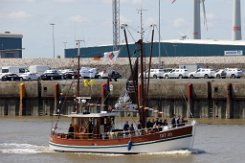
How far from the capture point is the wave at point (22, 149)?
53000mm

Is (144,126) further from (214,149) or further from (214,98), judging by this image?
(214,98)

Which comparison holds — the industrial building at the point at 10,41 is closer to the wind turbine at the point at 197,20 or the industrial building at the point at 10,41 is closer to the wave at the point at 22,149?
the wind turbine at the point at 197,20

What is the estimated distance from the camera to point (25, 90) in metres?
78.4

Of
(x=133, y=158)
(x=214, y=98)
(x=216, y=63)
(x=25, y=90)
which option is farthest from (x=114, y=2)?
(x=133, y=158)

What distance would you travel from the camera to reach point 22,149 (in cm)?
5409

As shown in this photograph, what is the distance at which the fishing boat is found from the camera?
48656 mm

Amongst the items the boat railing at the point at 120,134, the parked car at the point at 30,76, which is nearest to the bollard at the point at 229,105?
the boat railing at the point at 120,134

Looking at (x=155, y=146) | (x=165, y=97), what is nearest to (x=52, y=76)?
(x=165, y=97)

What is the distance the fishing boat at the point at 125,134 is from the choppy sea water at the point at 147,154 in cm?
39

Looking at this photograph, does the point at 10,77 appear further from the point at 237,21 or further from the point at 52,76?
the point at 237,21

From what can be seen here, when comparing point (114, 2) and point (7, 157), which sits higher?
point (114, 2)

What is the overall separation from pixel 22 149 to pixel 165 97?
20374 millimetres

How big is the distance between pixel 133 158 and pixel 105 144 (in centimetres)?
204

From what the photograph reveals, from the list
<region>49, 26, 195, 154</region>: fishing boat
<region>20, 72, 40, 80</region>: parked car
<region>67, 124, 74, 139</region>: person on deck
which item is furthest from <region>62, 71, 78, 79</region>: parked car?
<region>67, 124, 74, 139</region>: person on deck
